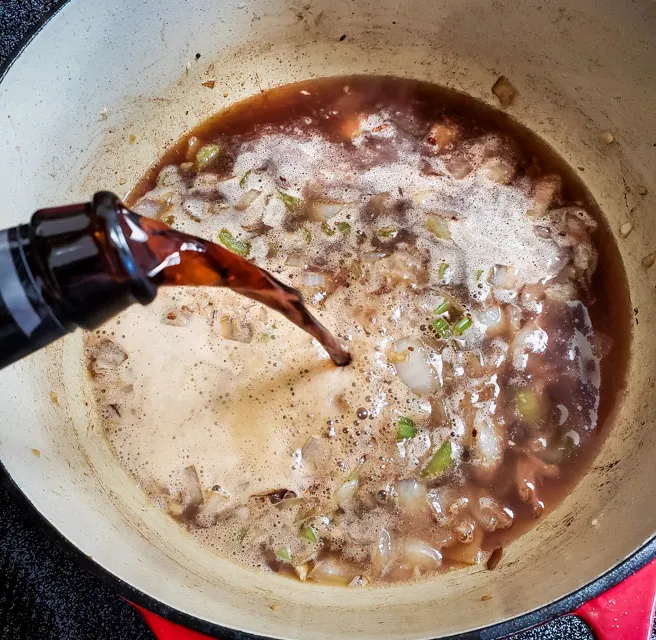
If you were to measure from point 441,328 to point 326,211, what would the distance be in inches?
15.7

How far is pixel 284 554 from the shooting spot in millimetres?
1311

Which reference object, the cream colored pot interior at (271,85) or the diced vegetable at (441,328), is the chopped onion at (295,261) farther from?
the cream colored pot interior at (271,85)

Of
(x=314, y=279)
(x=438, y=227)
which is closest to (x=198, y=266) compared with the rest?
(x=314, y=279)

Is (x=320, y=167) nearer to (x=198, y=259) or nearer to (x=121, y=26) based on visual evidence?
(x=121, y=26)

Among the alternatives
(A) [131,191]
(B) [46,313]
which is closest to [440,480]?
(B) [46,313]

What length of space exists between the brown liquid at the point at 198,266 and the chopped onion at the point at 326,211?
0.36 m

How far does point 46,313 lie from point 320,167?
925mm

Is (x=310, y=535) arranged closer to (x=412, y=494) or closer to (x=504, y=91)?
A: (x=412, y=494)

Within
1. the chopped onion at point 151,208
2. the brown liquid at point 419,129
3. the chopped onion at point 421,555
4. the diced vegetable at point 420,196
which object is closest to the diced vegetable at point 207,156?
the brown liquid at point 419,129

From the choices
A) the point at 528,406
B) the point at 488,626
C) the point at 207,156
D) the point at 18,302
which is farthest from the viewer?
the point at 207,156

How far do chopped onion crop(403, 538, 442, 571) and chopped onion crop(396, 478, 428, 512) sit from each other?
0.07 m

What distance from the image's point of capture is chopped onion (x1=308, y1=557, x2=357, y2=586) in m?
1.29

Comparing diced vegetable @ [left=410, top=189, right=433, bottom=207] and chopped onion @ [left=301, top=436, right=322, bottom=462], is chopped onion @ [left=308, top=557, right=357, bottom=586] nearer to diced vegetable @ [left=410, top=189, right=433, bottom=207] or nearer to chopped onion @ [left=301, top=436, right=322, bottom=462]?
chopped onion @ [left=301, top=436, right=322, bottom=462]

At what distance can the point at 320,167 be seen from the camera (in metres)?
1.60
